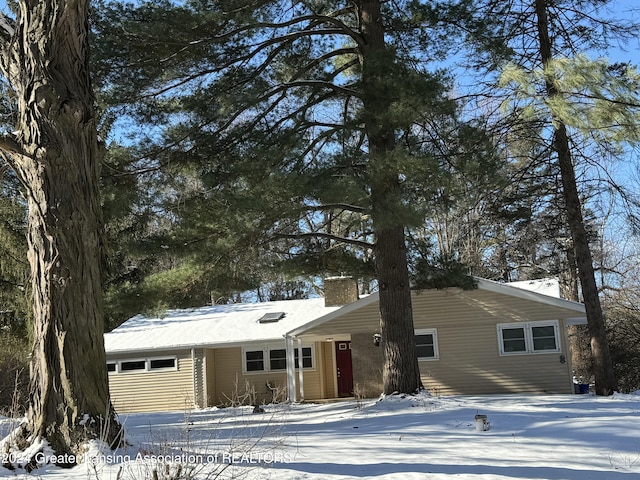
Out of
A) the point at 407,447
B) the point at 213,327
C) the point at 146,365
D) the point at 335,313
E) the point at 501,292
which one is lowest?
the point at 407,447

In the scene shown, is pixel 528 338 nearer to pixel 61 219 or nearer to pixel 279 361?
pixel 279 361

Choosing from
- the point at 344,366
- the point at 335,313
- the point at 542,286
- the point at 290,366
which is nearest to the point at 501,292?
the point at 542,286

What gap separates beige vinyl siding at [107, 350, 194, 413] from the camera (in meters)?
21.4

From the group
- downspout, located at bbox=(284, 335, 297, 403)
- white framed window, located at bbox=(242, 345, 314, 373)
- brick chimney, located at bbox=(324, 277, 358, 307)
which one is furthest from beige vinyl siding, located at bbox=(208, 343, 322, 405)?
brick chimney, located at bbox=(324, 277, 358, 307)

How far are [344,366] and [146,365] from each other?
6.47 meters

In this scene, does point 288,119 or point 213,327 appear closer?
point 288,119

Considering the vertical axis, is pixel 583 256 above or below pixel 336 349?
above

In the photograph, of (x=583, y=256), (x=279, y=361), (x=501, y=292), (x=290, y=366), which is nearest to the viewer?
(x=583, y=256)

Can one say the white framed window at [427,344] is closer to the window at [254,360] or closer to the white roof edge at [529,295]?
the white roof edge at [529,295]

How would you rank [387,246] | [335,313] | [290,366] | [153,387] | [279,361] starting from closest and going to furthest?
[387,246] → [335,313] → [290,366] → [279,361] → [153,387]

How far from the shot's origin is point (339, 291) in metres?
21.7

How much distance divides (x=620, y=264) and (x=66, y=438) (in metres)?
24.1

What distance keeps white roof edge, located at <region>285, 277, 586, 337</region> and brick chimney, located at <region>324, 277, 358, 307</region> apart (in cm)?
210

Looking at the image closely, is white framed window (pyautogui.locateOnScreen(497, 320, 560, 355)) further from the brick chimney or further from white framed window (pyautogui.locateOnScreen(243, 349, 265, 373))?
white framed window (pyautogui.locateOnScreen(243, 349, 265, 373))
